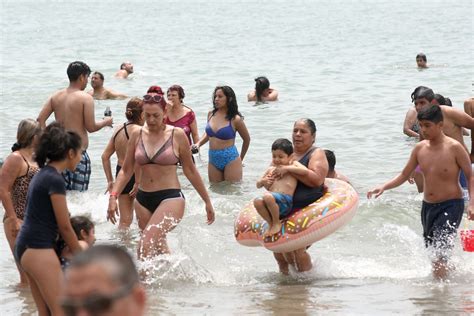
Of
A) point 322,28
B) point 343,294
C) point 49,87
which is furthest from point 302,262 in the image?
point 322,28

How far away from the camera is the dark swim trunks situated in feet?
23.3

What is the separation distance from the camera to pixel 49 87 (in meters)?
23.0

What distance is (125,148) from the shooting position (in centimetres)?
834

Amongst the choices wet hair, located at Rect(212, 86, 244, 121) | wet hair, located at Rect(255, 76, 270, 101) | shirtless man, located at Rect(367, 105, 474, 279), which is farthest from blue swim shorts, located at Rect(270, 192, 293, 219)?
wet hair, located at Rect(255, 76, 270, 101)

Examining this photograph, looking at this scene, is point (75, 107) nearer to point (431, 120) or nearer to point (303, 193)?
point (303, 193)

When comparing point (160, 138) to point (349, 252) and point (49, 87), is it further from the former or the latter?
point (49, 87)

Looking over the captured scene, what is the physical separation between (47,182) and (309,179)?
2.58m

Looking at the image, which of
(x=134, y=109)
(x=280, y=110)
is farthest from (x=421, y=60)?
(x=134, y=109)

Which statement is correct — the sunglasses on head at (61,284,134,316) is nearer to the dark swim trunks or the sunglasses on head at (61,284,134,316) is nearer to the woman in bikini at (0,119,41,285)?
the woman in bikini at (0,119,41,285)

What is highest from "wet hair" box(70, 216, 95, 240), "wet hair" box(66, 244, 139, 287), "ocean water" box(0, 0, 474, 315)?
"wet hair" box(66, 244, 139, 287)

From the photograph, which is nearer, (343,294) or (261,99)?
(343,294)

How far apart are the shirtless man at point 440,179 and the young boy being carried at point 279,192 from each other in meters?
0.93

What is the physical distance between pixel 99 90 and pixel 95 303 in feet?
48.8

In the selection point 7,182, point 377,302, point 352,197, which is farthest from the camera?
point 352,197
